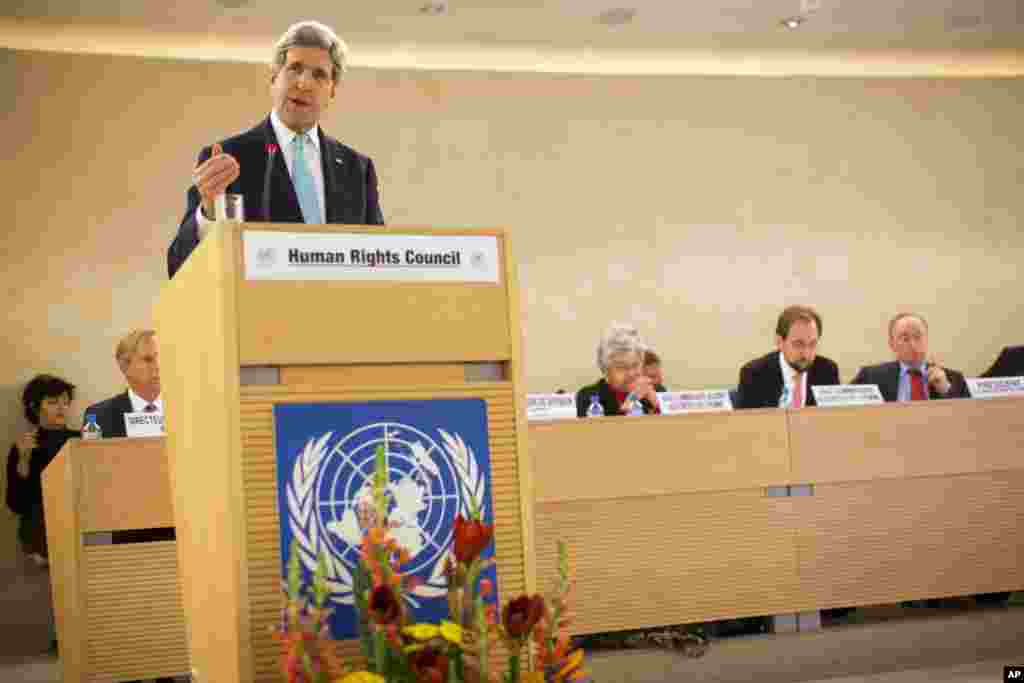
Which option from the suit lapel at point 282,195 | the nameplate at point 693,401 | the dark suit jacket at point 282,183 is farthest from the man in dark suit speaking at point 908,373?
the suit lapel at point 282,195

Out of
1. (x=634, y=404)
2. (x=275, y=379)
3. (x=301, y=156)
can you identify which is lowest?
(x=275, y=379)

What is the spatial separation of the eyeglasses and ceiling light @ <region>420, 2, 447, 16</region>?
4.87 metres

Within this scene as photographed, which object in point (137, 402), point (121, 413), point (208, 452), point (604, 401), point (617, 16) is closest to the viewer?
point (208, 452)

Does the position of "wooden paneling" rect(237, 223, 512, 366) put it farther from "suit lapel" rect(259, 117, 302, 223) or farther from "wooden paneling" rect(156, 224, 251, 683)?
"suit lapel" rect(259, 117, 302, 223)

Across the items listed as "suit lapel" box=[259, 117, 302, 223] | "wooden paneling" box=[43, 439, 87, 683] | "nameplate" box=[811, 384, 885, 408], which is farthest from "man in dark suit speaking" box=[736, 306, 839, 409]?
"suit lapel" box=[259, 117, 302, 223]

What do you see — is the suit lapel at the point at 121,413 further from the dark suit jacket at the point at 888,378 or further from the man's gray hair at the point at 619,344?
the dark suit jacket at the point at 888,378

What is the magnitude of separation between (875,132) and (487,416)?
7551mm

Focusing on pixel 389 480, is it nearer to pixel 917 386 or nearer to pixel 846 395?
A: pixel 846 395

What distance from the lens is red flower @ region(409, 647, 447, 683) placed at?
5.16 ft

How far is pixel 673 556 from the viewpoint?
13.8ft

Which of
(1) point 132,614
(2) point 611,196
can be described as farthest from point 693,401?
(2) point 611,196

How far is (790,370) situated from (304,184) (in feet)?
12.8

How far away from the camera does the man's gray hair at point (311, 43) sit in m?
2.47

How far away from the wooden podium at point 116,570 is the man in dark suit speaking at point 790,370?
2.95m
